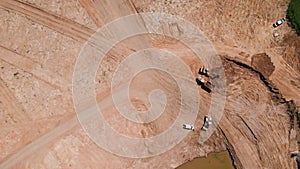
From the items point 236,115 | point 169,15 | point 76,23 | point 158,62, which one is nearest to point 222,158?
point 236,115

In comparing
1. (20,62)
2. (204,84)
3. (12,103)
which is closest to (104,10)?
(20,62)

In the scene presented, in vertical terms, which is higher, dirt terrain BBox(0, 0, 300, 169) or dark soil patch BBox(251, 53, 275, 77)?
dark soil patch BBox(251, 53, 275, 77)

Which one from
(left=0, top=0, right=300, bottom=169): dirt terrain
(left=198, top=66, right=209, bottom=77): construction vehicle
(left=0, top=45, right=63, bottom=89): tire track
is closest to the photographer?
(left=0, top=45, right=63, bottom=89): tire track

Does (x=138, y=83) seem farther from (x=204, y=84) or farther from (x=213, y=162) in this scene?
(x=213, y=162)

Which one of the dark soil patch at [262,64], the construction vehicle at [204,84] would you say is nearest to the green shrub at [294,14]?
the dark soil patch at [262,64]

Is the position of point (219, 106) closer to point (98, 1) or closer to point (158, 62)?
point (158, 62)

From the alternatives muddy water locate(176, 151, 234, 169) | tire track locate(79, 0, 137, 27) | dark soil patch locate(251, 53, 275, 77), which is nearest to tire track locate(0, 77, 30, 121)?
tire track locate(79, 0, 137, 27)

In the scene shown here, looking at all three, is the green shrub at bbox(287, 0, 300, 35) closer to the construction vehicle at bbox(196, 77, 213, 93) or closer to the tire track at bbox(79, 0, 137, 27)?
the construction vehicle at bbox(196, 77, 213, 93)
